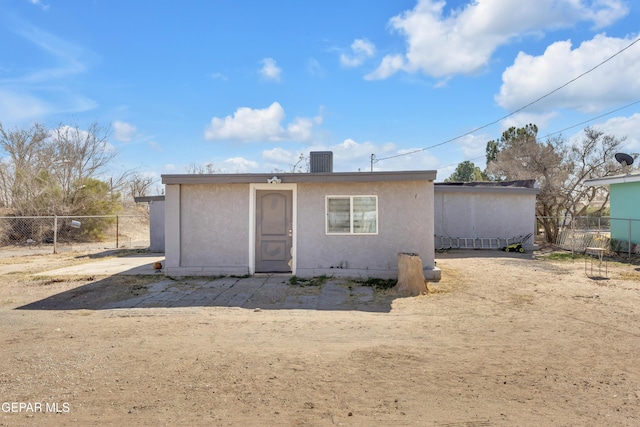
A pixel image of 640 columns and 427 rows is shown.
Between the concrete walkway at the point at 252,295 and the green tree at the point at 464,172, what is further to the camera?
Result: the green tree at the point at 464,172

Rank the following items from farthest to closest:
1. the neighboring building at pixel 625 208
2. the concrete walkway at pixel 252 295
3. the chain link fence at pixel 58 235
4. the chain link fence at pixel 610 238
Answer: the chain link fence at pixel 58 235 < the neighboring building at pixel 625 208 < the chain link fence at pixel 610 238 < the concrete walkway at pixel 252 295

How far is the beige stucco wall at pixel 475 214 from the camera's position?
16.8 m

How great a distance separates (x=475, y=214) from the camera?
16.9m

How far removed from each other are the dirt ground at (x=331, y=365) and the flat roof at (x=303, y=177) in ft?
10.3

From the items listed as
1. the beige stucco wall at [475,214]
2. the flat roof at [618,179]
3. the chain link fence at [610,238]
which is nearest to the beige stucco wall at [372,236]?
the beige stucco wall at [475,214]

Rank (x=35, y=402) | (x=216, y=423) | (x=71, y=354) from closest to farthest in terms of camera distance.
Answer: (x=216, y=423)
(x=35, y=402)
(x=71, y=354)

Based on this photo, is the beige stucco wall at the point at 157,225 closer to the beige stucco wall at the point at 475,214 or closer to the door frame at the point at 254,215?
the door frame at the point at 254,215

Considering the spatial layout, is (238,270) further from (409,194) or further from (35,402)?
(35,402)

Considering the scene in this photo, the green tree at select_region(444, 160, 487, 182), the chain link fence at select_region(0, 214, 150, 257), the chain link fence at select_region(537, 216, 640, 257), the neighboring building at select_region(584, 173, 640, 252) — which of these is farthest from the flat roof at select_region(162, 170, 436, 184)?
the green tree at select_region(444, 160, 487, 182)

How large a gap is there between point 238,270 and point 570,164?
18615 mm

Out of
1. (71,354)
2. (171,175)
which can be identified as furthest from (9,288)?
(71,354)

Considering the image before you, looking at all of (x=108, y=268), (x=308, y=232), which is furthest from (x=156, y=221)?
(x=308, y=232)

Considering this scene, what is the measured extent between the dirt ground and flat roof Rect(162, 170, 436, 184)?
315 cm

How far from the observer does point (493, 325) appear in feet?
19.6
